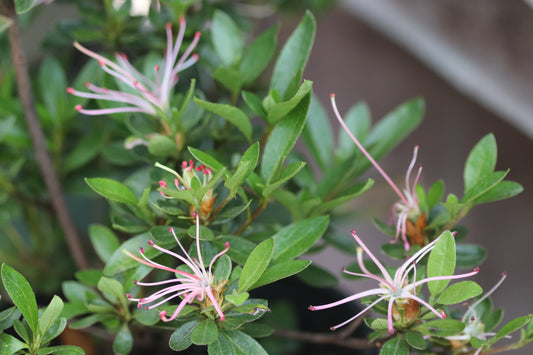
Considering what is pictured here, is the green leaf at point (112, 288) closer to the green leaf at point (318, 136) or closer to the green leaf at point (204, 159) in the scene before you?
the green leaf at point (204, 159)

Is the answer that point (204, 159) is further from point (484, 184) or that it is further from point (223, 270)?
point (484, 184)

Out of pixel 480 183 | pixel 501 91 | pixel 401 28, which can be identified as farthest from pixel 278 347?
pixel 401 28

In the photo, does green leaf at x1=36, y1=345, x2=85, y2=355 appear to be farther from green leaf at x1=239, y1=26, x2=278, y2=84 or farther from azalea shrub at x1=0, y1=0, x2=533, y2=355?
green leaf at x1=239, y1=26, x2=278, y2=84

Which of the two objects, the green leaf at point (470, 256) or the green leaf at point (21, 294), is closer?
the green leaf at point (21, 294)

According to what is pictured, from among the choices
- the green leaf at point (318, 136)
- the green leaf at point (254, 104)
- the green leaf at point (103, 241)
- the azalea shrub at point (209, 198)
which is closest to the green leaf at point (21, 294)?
the azalea shrub at point (209, 198)

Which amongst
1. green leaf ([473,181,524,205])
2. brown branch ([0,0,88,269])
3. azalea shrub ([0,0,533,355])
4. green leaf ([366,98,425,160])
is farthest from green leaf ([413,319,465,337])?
brown branch ([0,0,88,269])

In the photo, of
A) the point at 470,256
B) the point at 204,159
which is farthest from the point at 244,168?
the point at 470,256

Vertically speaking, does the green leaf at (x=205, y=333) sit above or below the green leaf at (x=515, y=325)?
below
